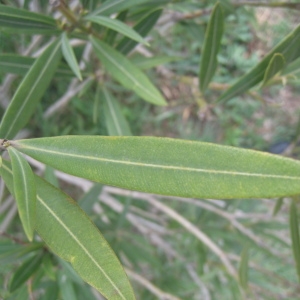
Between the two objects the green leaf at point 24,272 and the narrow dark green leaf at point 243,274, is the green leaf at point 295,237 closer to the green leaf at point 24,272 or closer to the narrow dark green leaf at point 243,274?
the narrow dark green leaf at point 243,274

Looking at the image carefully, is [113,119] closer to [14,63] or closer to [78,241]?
[14,63]

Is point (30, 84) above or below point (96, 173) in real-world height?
above

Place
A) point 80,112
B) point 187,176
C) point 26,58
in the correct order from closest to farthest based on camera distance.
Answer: point 187,176
point 26,58
point 80,112

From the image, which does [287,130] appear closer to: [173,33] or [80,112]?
[173,33]

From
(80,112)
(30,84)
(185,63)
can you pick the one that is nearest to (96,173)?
(30,84)

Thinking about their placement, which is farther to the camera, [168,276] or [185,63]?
[185,63]

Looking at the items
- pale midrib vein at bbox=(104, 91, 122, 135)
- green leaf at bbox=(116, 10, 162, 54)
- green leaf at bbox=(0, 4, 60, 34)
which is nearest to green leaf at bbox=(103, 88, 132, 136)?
pale midrib vein at bbox=(104, 91, 122, 135)
